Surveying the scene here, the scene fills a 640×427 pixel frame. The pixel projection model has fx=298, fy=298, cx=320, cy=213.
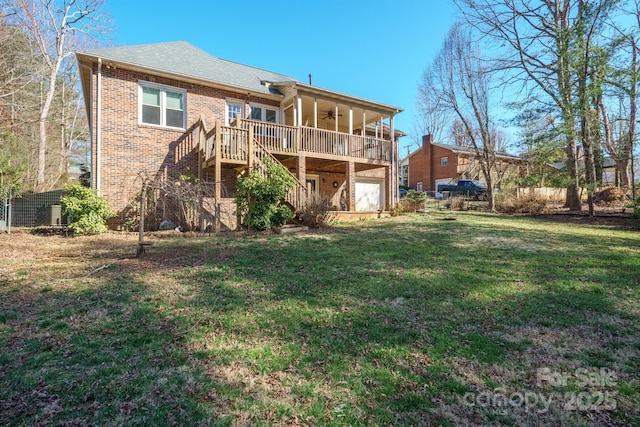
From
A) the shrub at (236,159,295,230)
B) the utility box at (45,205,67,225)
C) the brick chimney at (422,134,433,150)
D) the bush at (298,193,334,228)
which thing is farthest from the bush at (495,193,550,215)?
the utility box at (45,205,67,225)

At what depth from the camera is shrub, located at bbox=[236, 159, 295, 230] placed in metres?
9.54

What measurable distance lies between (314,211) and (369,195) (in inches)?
313

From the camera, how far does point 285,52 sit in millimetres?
19922

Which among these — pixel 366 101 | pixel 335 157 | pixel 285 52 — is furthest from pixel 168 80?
pixel 285 52

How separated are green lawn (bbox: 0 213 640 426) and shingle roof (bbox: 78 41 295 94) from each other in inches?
324

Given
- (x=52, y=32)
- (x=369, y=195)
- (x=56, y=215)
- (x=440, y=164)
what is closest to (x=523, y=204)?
(x=369, y=195)

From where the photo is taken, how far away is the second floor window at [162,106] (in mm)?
11234

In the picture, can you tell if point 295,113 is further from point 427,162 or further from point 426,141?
point 426,141

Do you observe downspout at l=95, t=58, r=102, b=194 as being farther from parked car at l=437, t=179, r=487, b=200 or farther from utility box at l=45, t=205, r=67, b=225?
parked car at l=437, t=179, r=487, b=200

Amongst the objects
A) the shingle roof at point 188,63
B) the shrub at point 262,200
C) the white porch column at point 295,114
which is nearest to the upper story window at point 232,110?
the shingle roof at point 188,63

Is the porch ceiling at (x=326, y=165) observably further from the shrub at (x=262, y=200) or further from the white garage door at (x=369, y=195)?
the shrub at (x=262, y=200)

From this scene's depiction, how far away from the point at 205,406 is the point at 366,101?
14.7m

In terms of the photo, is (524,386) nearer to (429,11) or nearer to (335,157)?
(335,157)

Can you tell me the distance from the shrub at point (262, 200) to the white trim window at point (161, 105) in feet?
14.8
